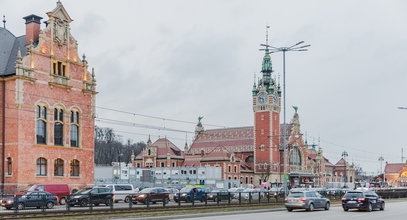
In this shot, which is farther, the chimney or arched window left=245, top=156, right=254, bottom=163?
arched window left=245, top=156, right=254, bottom=163

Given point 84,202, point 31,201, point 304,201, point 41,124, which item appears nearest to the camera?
point 31,201

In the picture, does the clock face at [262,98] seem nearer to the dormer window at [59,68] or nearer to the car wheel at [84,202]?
the dormer window at [59,68]

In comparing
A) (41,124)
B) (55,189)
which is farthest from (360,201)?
(41,124)

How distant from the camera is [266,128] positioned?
430 feet

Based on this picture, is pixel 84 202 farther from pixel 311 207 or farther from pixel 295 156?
pixel 295 156

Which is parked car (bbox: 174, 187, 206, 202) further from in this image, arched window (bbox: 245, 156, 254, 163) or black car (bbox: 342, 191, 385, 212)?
arched window (bbox: 245, 156, 254, 163)

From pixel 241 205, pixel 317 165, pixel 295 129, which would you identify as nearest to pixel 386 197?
pixel 241 205

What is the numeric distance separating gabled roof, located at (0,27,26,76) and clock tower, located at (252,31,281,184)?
258ft

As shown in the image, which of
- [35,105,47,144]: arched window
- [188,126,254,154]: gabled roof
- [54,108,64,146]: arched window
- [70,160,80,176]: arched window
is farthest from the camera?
[188,126,254,154]: gabled roof

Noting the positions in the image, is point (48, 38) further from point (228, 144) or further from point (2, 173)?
point (228, 144)

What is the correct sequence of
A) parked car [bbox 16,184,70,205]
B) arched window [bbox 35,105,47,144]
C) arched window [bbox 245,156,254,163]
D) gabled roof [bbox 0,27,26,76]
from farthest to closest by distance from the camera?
arched window [bbox 245,156,254,163]
arched window [bbox 35,105,47,144]
gabled roof [bbox 0,27,26,76]
parked car [bbox 16,184,70,205]

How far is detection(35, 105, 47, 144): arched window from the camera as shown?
53.6 meters

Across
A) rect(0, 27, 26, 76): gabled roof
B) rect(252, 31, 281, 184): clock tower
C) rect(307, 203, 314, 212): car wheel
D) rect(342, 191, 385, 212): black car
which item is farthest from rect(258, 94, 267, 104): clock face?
rect(307, 203, 314, 212): car wheel

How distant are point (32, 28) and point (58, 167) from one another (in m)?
14.7
